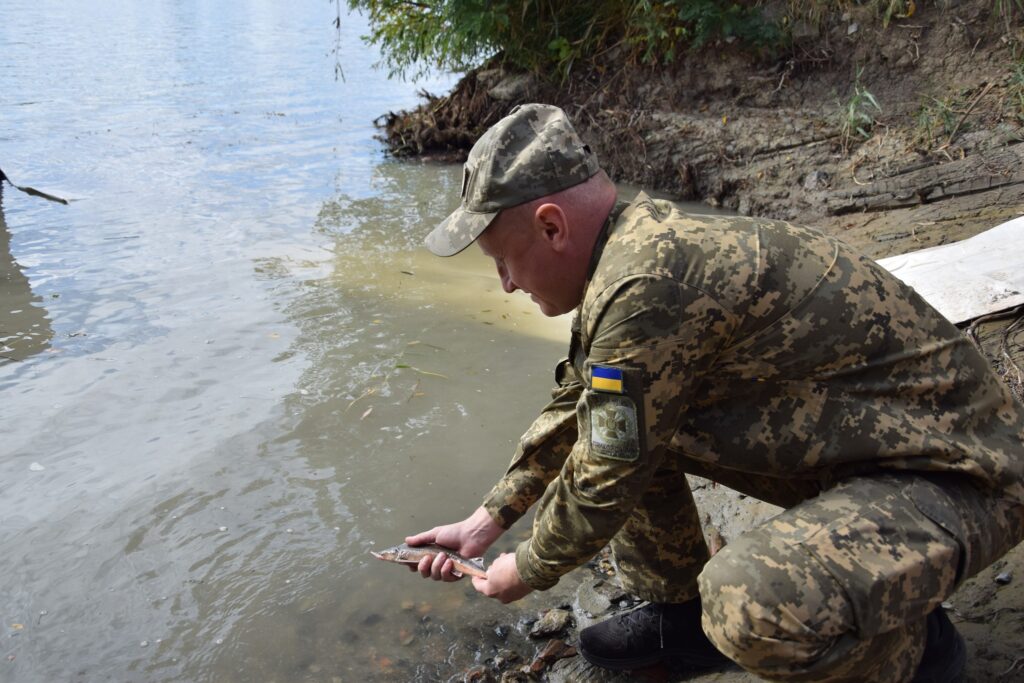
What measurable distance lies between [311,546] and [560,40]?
6339 mm

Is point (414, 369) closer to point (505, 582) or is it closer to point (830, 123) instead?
point (505, 582)

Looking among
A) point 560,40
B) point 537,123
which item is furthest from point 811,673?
point 560,40

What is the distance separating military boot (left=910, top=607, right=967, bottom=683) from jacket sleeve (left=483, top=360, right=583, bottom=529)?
992 mm

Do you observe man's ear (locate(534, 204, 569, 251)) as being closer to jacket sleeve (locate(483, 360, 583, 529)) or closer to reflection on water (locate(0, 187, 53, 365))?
jacket sleeve (locate(483, 360, 583, 529))

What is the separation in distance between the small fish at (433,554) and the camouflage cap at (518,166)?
2.99 ft

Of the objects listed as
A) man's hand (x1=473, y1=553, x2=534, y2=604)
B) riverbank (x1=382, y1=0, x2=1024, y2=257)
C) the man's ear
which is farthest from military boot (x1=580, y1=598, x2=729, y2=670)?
riverbank (x1=382, y1=0, x2=1024, y2=257)

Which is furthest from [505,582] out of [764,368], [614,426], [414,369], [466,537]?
[414,369]

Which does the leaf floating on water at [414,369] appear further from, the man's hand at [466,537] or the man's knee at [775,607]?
the man's knee at [775,607]

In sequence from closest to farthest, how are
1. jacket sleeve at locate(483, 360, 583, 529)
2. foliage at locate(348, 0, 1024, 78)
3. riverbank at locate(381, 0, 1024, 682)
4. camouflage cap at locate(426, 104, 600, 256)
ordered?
1. camouflage cap at locate(426, 104, 600, 256)
2. jacket sleeve at locate(483, 360, 583, 529)
3. riverbank at locate(381, 0, 1024, 682)
4. foliage at locate(348, 0, 1024, 78)

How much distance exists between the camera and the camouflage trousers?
1756mm

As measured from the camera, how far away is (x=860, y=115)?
697 centimetres

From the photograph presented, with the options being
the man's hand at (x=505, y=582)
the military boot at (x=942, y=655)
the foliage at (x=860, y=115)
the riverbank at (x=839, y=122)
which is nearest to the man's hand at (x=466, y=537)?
the man's hand at (x=505, y=582)

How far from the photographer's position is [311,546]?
328cm

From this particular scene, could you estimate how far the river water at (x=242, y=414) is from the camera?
2.88 m
